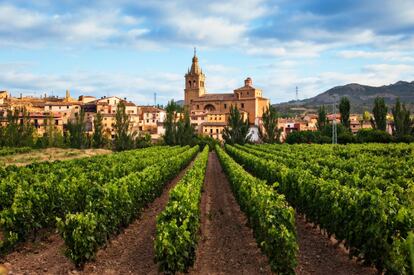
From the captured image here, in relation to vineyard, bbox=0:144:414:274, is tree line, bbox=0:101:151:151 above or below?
above

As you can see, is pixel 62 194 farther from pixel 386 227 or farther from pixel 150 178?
pixel 386 227

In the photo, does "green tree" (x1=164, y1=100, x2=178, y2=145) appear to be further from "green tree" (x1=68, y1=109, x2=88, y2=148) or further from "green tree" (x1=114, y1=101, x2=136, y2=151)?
"green tree" (x1=68, y1=109, x2=88, y2=148)

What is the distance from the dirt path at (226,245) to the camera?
10328mm

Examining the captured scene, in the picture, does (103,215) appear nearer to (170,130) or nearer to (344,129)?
(170,130)

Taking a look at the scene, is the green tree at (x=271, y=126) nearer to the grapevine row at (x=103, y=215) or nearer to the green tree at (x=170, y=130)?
the green tree at (x=170, y=130)

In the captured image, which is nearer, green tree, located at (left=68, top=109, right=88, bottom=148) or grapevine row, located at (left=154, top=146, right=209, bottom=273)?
grapevine row, located at (left=154, top=146, right=209, bottom=273)

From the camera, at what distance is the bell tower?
144 m

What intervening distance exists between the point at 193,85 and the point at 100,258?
135570mm

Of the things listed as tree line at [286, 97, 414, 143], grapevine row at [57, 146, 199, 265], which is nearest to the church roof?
tree line at [286, 97, 414, 143]

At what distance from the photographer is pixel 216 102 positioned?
133 meters

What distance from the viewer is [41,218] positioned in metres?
12.8

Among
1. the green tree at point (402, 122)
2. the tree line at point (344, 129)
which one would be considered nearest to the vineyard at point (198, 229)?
the tree line at point (344, 129)

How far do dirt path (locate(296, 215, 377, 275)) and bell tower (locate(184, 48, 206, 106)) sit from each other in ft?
430

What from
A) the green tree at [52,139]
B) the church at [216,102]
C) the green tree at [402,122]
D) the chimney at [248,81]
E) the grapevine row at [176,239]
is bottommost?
the grapevine row at [176,239]
